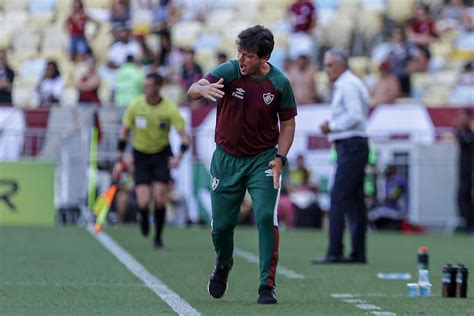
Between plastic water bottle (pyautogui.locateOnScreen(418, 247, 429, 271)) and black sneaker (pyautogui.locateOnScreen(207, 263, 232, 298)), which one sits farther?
plastic water bottle (pyautogui.locateOnScreen(418, 247, 429, 271))

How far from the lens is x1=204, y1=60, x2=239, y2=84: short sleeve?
8.24 metres

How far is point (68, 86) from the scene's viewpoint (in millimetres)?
24844

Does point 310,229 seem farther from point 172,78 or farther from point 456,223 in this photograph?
point 172,78

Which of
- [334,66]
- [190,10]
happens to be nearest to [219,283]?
[334,66]

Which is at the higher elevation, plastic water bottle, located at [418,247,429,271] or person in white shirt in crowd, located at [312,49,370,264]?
person in white shirt in crowd, located at [312,49,370,264]

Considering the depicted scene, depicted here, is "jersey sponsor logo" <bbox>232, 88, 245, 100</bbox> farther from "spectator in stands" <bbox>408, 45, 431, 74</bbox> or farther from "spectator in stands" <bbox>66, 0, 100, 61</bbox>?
"spectator in stands" <bbox>66, 0, 100, 61</bbox>

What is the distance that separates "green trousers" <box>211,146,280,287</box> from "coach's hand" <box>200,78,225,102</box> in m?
0.66

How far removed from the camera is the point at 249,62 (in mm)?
8203

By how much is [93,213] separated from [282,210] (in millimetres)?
3195

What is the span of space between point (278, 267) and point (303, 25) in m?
13.3

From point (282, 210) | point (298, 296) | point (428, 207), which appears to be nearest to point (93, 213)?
point (282, 210)

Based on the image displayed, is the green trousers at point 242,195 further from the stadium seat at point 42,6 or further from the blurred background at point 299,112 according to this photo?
the stadium seat at point 42,6

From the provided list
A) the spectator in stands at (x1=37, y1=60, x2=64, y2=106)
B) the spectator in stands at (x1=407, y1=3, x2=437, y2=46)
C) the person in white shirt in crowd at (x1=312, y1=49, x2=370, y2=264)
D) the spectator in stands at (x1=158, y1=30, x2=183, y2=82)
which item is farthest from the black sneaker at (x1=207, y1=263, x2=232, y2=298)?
the spectator in stands at (x1=407, y1=3, x2=437, y2=46)

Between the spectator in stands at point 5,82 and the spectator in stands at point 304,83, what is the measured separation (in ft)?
16.8
